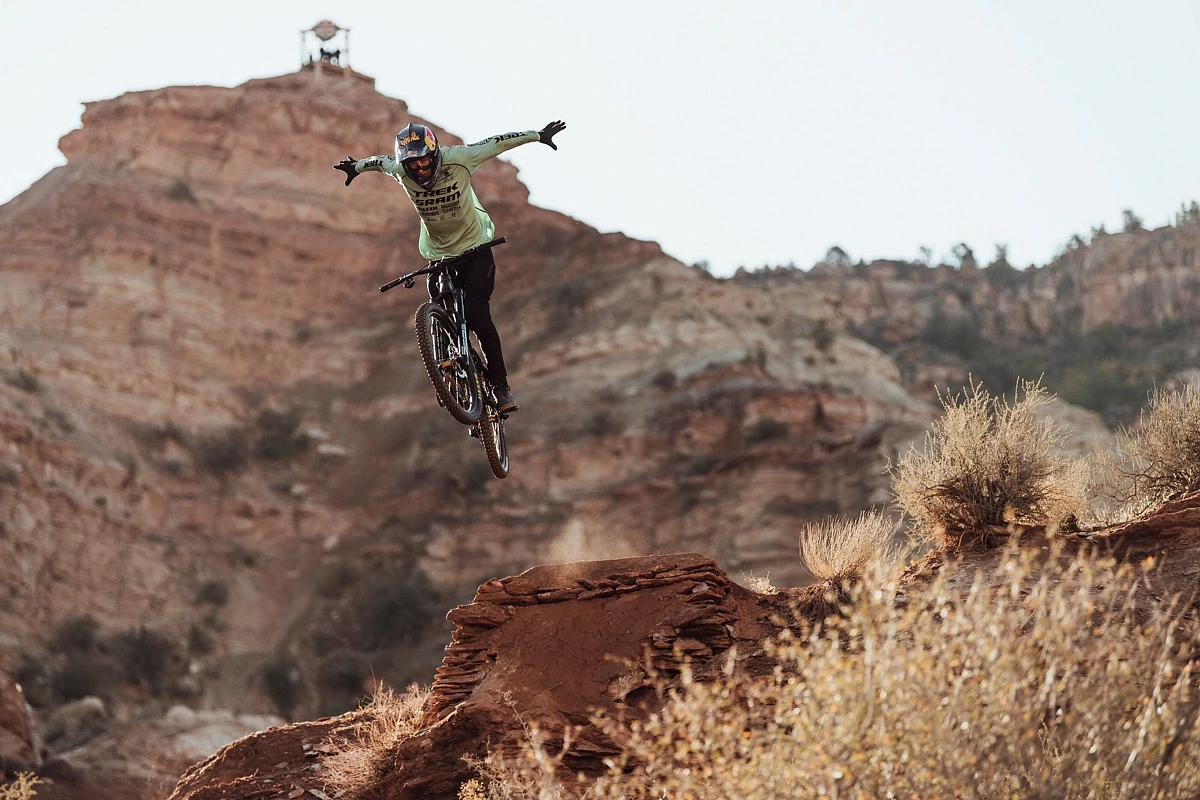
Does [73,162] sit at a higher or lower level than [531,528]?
higher

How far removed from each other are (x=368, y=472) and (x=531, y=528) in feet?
23.9

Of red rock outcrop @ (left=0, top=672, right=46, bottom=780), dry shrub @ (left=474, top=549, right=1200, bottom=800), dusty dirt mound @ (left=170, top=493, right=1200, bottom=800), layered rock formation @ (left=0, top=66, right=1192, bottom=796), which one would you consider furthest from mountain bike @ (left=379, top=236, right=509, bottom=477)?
layered rock formation @ (left=0, top=66, right=1192, bottom=796)

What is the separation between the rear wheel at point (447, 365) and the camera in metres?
12.8

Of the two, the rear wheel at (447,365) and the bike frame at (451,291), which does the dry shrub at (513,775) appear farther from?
the bike frame at (451,291)

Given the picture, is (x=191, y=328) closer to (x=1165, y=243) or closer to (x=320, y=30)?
(x=320, y=30)

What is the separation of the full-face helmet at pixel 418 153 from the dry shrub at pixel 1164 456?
8044mm

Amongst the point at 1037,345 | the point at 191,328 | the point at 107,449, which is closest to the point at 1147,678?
the point at 107,449

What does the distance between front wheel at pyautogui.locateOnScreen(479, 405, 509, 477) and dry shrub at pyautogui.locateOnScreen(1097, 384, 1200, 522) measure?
254 inches

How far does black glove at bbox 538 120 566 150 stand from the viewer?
12750 millimetres

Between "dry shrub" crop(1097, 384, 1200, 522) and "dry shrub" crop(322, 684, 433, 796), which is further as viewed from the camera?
"dry shrub" crop(1097, 384, 1200, 522)

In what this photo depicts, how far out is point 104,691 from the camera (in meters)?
34.4

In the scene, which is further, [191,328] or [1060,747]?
[191,328]

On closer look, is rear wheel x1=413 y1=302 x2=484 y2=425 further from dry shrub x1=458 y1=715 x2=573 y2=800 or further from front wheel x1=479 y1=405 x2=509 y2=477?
dry shrub x1=458 y1=715 x2=573 y2=800

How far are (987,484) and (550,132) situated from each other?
18.6ft
